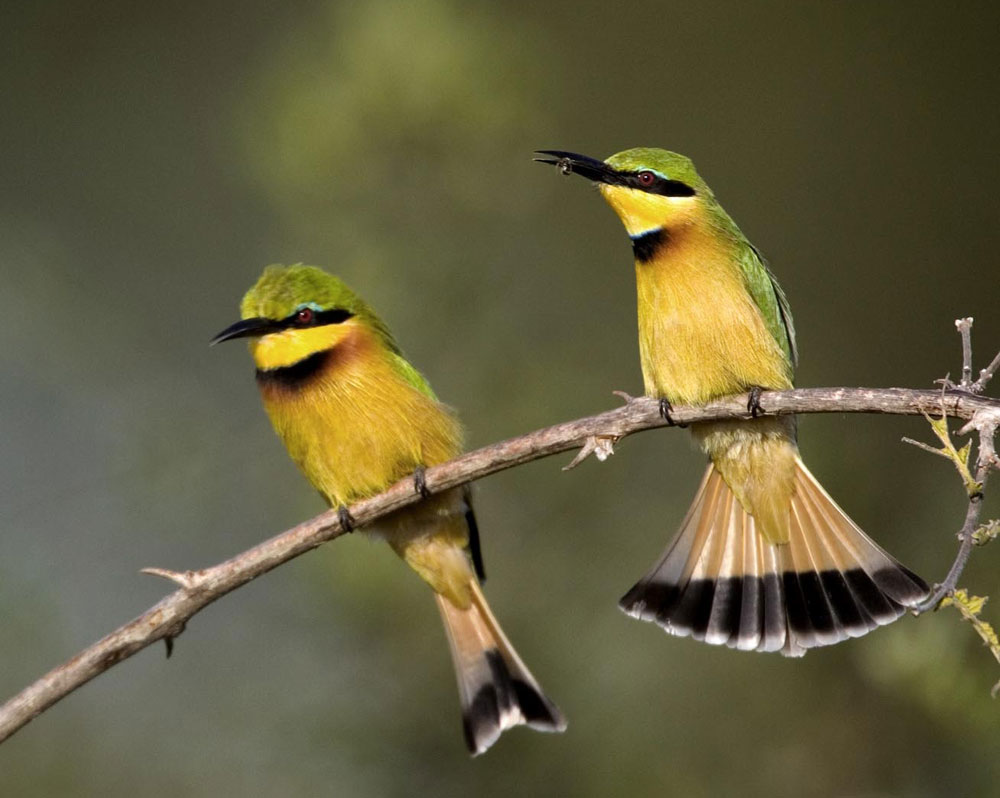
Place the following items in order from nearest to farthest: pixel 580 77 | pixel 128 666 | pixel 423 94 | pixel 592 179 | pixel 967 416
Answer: pixel 967 416 < pixel 592 179 < pixel 423 94 < pixel 128 666 < pixel 580 77

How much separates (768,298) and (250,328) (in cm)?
117

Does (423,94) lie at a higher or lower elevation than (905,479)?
higher

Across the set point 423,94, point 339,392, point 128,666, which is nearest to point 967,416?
point 339,392

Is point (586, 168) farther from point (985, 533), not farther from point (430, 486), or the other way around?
point (985, 533)

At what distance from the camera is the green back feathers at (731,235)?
3.01 m

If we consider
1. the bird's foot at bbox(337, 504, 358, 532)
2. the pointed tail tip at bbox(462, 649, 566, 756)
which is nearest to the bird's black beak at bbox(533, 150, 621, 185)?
the bird's foot at bbox(337, 504, 358, 532)

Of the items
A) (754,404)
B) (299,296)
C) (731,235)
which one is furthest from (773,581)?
(299,296)

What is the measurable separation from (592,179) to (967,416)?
1095 millimetres

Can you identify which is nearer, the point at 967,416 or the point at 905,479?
the point at 967,416

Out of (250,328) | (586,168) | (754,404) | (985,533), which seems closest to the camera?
(985,533)

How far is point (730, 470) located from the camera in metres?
2.99

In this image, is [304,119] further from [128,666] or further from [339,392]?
[128,666]

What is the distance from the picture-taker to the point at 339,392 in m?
3.16

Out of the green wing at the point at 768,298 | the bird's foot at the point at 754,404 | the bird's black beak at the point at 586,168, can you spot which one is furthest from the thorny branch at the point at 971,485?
the bird's black beak at the point at 586,168
